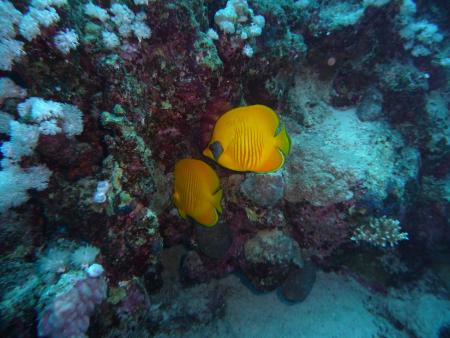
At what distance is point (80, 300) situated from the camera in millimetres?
1788

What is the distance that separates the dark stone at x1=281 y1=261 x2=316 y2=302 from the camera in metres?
3.60

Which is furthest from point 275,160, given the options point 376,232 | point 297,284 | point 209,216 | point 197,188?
point 297,284

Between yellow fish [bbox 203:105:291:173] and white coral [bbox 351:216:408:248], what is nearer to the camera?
yellow fish [bbox 203:105:291:173]

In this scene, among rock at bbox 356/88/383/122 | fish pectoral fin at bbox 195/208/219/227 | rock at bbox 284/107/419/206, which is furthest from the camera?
rock at bbox 356/88/383/122

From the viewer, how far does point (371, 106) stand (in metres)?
4.21

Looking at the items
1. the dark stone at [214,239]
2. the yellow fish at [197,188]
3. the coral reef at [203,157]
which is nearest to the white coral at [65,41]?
the coral reef at [203,157]

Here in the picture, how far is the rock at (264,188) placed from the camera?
3.08 metres

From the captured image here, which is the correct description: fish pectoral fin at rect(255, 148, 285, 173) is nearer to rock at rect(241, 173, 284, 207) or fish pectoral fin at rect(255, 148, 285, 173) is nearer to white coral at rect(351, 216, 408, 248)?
rock at rect(241, 173, 284, 207)

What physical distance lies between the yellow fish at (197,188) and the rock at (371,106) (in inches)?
114

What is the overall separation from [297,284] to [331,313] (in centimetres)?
65

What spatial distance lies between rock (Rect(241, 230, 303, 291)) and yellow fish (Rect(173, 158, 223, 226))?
3.03 ft

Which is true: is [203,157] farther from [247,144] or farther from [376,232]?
[376,232]

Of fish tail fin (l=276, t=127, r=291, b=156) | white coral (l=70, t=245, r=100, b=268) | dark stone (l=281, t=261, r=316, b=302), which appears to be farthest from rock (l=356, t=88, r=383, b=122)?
white coral (l=70, t=245, r=100, b=268)

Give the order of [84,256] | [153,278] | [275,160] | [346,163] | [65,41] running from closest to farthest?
[84,256]
[65,41]
[275,160]
[153,278]
[346,163]
